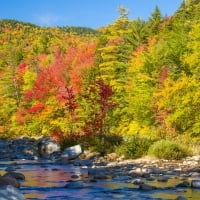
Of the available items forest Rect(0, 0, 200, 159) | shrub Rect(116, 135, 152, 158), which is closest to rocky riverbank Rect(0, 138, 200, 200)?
shrub Rect(116, 135, 152, 158)

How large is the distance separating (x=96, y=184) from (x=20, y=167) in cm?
625

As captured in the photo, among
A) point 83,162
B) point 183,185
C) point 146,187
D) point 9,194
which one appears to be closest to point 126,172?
point 183,185

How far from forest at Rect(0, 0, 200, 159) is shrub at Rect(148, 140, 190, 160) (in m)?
0.04

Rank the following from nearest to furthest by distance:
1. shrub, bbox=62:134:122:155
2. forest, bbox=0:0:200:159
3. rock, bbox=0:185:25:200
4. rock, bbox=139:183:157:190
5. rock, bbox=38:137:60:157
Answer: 1. rock, bbox=0:185:25:200
2. rock, bbox=139:183:157:190
3. shrub, bbox=62:134:122:155
4. forest, bbox=0:0:200:159
5. rock, bbox=38:137:60:157

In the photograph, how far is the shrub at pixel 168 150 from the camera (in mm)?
19938

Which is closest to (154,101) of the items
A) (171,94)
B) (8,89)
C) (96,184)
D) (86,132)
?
(171,94)

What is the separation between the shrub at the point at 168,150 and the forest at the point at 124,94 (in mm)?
39

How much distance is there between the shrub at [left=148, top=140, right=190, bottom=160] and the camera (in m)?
19.9

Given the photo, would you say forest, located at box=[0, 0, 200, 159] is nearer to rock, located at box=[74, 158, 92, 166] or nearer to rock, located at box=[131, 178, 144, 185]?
rock, located at box=[74, 158, 92, 166]

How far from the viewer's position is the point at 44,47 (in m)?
110

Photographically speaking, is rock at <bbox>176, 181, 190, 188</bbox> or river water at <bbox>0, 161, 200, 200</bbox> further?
rock at <bbox>176, 181, 190, 188</bbox>

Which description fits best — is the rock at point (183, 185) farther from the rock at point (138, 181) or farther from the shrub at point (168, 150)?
the shrub at point (168, 150)

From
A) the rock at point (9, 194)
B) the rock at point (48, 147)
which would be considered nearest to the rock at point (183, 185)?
the rock at point (9, 194)

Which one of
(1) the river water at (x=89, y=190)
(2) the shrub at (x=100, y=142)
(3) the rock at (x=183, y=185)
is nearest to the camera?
(1) the river water at (x=89, y=190)
